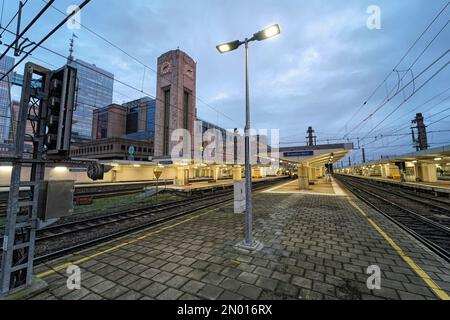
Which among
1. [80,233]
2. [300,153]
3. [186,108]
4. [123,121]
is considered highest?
[123,121]

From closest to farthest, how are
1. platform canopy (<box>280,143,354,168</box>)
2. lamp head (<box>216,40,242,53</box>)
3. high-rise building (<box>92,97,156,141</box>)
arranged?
lamp head (<box>216,40,242,53</box>) → platform canopy (<box>280,143,354,168</box>) → high-rise building (<box>92,97,156,141</box>)

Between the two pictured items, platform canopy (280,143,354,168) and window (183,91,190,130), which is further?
window (183,91,190,130)

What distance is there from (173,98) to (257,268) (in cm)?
6214

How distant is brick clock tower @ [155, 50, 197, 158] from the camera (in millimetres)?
59125

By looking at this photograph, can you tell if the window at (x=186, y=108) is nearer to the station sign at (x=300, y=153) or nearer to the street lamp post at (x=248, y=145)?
the station sign at (x=300, y=153)

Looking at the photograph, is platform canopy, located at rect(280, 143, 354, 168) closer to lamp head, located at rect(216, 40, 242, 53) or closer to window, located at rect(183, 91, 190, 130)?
lamp head, located at rect(216, 40, 242, 53)

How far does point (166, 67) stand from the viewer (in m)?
63.6

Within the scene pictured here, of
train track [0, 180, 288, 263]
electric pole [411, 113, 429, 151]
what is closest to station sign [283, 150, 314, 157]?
train track [0, 180, 288, 263]

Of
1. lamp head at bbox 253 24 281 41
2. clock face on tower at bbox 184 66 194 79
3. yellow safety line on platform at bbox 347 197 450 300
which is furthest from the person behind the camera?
clock face on tower at bbox 184 66 194 79

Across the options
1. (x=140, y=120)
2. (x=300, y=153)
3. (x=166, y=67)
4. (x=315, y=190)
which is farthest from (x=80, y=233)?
(x=140, y=120)

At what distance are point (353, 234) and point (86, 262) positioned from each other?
7.24 meters

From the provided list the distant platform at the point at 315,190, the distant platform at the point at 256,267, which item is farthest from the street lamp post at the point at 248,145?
the distant platform at the point at 315,190

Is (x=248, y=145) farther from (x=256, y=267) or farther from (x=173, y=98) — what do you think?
(x=173, y=98)
